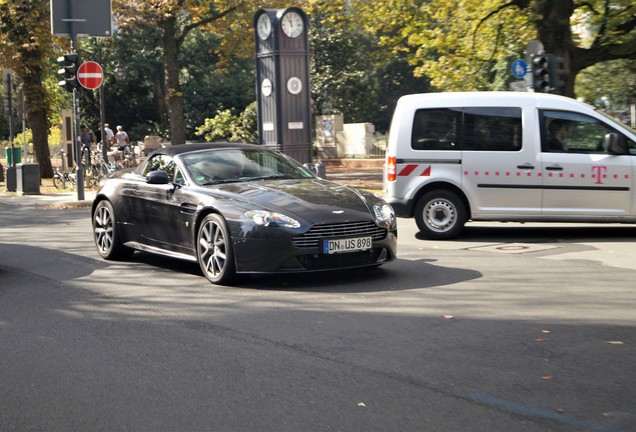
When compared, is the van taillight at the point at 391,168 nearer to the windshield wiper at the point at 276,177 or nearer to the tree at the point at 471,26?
the windshield wiper at the point at 276,177

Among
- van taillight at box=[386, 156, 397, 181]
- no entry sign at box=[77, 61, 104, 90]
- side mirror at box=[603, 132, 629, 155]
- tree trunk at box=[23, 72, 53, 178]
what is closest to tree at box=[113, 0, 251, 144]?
tree trunk at box=[23, 72, 53, 178]

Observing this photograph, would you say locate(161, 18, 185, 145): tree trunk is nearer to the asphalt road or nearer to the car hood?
the asphalt road

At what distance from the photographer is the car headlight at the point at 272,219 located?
9.28 meters

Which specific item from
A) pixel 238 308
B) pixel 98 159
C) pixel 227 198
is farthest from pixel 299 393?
→ pixel 98 159

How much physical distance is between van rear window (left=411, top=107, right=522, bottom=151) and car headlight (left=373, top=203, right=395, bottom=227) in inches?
151

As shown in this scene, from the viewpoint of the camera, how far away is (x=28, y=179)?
2688 cm

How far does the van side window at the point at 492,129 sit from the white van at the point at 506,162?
0.04 feet

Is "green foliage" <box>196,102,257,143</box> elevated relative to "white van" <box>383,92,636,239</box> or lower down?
elevated

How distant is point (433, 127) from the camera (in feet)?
45.2

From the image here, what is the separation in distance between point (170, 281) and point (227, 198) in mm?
1066

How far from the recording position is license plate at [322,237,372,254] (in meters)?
9.35

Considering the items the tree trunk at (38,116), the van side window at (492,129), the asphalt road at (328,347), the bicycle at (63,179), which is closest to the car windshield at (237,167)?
the asphalt road at (328,347)

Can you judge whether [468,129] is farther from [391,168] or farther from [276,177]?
[276,177]

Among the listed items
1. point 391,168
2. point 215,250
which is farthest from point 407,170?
point 215,250
